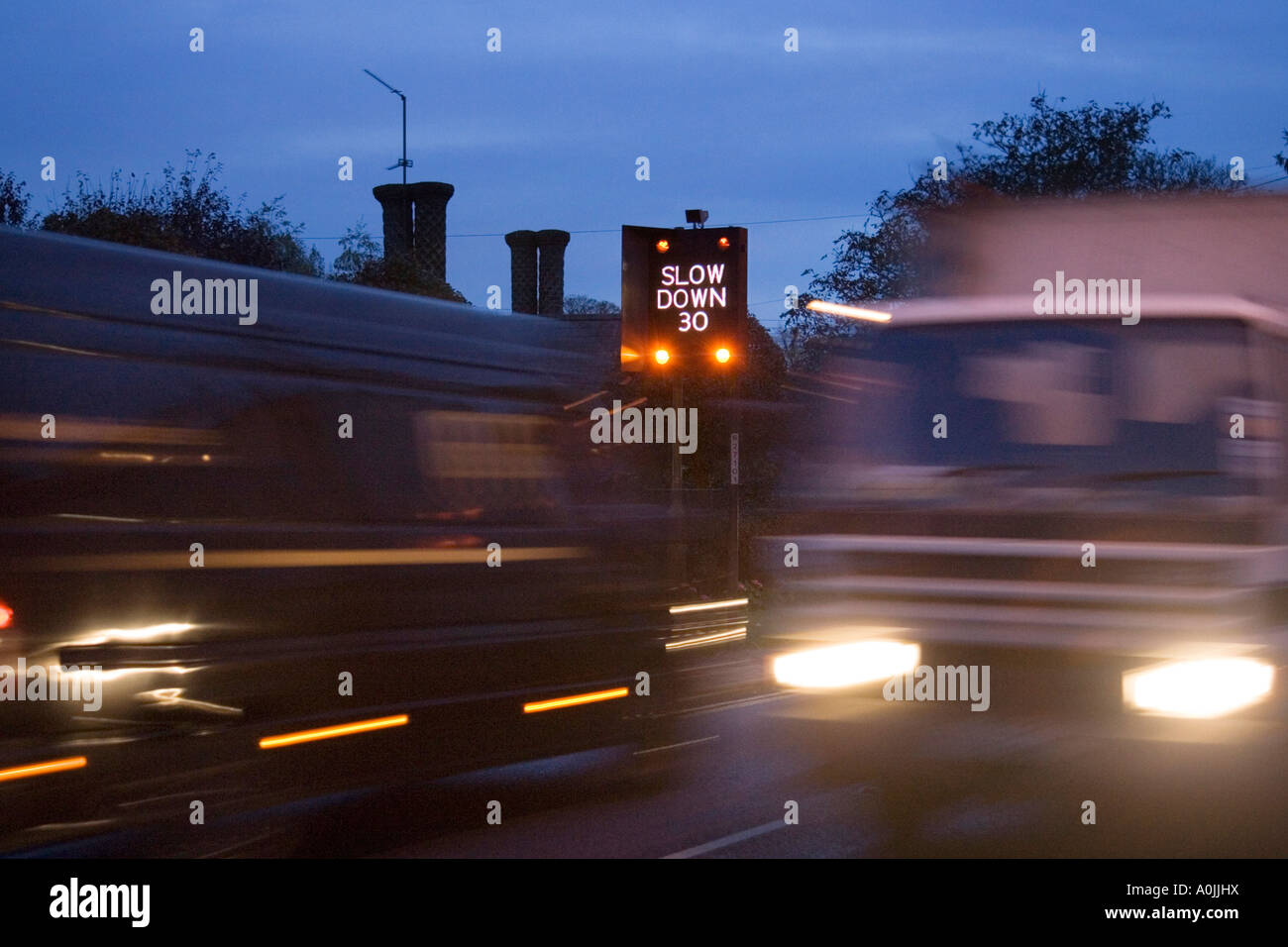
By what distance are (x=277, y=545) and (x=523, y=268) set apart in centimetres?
3120

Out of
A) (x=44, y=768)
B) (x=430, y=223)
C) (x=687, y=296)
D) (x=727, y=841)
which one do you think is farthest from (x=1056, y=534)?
(x=430, y=223)

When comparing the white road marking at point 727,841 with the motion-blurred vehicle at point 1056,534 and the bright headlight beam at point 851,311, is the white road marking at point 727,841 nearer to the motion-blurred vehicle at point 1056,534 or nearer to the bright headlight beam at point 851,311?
the motion-blurred vehicle at point 1056,534

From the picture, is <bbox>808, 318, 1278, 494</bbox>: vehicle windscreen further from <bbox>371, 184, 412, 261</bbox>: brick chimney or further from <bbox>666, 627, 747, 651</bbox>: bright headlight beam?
<bbox>371, 184, 412, 261</bbox>: brick chimney

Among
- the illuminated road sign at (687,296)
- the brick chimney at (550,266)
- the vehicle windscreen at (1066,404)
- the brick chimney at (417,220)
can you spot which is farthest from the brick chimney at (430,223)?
the vehicle windscreen at (1066,404)

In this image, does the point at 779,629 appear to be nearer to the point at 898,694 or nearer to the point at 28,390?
the point at 898,694

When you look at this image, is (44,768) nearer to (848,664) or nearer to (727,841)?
(727,841)

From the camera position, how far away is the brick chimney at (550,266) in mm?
36781

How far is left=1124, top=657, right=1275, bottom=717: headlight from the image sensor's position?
19.0 ft

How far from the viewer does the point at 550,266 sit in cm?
3691

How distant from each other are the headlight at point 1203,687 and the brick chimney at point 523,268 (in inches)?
1239

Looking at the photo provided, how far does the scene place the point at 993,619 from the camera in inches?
250
